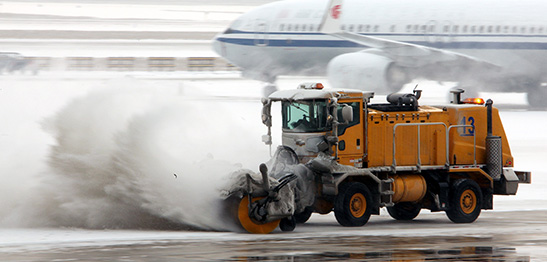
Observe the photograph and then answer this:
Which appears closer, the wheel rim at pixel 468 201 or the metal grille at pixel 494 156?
the wheel rim at pixel 468 201

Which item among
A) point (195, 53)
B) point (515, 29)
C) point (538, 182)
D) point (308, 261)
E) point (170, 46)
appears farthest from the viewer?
point (170, 46)

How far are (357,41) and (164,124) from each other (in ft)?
81.6

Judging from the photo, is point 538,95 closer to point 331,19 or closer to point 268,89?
point 331,19

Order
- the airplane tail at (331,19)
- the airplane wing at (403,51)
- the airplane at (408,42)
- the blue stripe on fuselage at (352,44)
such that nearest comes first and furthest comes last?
the blue stripe on fuselage at (352,44)
the airplane at (408,42)
the airplane tail at (331,19)
the airplane wing at (403,51)

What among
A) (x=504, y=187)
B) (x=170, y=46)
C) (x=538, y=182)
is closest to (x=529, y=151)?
(x=538, y=182)

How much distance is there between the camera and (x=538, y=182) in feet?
68.7

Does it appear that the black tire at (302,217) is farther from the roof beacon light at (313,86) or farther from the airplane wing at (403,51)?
the airplane wing at (403,51)

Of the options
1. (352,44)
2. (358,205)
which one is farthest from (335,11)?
(358,205)

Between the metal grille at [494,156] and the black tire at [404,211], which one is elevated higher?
the metal grille at [494,156]

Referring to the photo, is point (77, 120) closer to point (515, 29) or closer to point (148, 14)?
point (515, 29)

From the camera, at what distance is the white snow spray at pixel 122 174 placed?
47.5 feet

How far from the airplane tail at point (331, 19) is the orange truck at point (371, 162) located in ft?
72.3

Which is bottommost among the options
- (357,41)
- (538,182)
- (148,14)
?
(538,182)

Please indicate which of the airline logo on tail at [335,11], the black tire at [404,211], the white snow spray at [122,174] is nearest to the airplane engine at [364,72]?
the airline logo on tail at [335,11]
